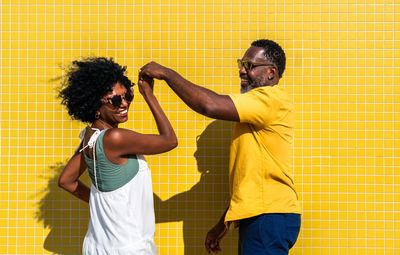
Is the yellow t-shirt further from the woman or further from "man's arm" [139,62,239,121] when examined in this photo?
the woman

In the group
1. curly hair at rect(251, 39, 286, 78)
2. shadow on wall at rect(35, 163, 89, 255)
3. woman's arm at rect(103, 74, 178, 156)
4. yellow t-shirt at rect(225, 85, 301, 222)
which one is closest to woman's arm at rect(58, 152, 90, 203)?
woman's arm at rect(103, 74, 178, 156)

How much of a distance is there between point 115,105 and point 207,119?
3.76ft

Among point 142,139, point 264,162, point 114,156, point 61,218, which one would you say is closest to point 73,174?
point 114,156

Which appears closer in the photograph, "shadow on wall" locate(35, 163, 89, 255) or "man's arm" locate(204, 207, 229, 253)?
"man's arm" locate(204, 207, 229, 253)

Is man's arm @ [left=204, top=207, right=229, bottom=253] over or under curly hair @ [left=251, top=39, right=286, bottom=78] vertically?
under

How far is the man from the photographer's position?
2314 millimetres

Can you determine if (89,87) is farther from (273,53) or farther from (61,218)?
(61,218)

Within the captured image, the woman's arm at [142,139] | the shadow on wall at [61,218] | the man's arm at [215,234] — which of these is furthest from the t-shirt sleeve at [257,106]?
the shadow on wall at [61,218]

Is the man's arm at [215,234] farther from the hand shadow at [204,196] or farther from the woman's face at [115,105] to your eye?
the woman's face at [115,105]

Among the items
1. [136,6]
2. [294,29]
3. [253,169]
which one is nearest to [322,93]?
[294,29]

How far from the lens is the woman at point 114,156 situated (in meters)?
2.35

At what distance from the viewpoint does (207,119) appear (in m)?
3.46

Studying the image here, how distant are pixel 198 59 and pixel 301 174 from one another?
1.28m

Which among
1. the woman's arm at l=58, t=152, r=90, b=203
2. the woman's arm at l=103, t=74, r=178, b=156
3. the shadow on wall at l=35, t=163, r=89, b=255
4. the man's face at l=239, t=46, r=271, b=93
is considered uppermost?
the man's face at l=239, t=46, r=271, b=93
